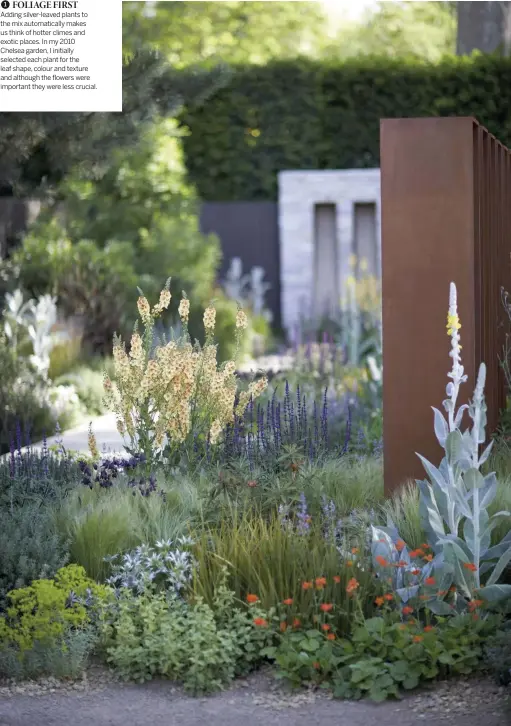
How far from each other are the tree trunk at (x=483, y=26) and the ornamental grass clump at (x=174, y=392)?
11713 millimetres

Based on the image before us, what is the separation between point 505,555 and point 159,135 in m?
8.88

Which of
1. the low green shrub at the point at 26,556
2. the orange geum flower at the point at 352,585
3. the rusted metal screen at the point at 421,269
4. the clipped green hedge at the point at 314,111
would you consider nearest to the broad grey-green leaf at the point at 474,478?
the orange geum flower at the point at 352,585

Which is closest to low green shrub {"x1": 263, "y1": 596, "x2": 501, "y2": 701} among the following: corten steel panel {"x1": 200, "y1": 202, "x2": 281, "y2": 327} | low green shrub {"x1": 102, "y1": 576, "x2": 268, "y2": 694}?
low green shrub {"x1": 102, "y1": 576, "x2": 268, "y2": 694}

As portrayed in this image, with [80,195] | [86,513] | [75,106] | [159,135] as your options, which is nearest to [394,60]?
[159,135]

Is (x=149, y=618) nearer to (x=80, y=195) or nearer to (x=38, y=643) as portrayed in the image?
(x=38, y=643)

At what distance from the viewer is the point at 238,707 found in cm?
351

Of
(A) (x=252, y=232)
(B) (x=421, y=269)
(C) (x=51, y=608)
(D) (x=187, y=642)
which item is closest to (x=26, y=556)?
(C) (x=51, y=608)

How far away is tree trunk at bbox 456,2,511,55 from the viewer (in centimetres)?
1575

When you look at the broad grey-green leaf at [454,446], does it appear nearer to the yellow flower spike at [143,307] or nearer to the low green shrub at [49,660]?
the low green shrub at [49,660]

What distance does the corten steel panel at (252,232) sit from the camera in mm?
13359

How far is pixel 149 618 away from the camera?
376 cm

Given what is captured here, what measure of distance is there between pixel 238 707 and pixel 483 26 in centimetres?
1398

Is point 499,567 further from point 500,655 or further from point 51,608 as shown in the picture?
point 51,608

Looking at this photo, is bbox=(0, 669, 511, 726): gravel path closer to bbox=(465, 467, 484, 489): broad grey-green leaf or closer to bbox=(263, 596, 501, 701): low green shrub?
bbox=(263, 596, 501, 701): low green shrub
